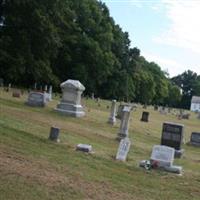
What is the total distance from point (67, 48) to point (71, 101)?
123 ft

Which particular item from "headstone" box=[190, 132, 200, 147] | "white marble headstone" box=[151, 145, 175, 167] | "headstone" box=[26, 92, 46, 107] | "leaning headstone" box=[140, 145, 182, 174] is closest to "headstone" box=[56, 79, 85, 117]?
"headstone" box=[26, 92, 46, 107]

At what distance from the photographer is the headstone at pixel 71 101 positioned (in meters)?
25.3

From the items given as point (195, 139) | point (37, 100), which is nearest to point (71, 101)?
point (37, 100)

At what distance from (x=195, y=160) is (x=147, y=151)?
1721 millimetres

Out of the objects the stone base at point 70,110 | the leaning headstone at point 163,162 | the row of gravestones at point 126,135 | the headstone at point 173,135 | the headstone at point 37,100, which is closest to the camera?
the leaning headstone at point 163,162

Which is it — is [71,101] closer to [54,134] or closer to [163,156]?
[54,134]

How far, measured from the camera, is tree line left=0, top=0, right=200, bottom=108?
156 feet

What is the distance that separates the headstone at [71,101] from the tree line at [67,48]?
21360mm

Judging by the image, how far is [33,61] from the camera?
48.9 metres

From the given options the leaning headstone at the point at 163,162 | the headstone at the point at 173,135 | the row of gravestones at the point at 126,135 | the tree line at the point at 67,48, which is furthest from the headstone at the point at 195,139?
the tree line at the point at 67,48

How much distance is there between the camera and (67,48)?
6262cm

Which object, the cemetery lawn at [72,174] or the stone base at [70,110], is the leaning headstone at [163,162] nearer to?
the cemetery lawn at [72,174]

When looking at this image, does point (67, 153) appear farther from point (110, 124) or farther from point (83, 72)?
point (83, 72)

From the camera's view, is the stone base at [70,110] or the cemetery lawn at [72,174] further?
the stone base at [70,110]
